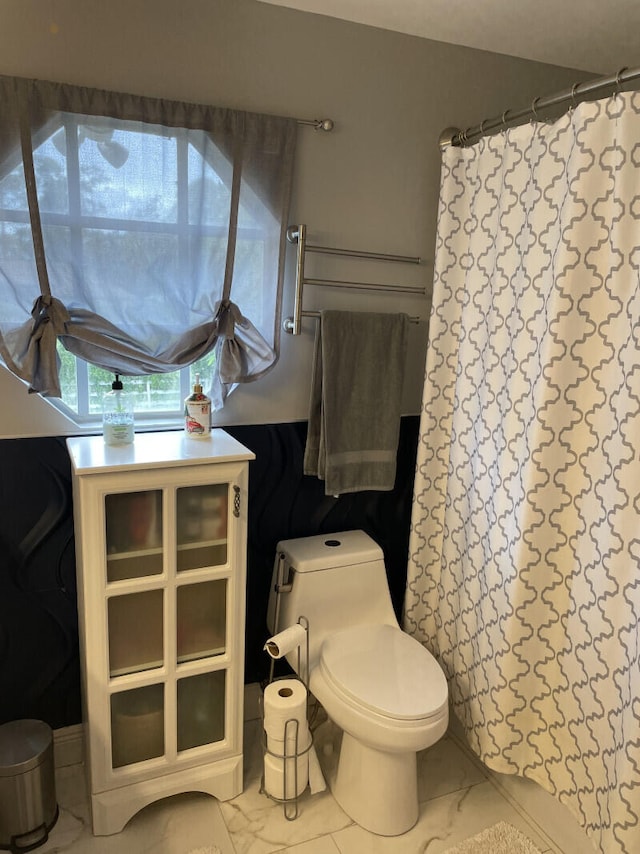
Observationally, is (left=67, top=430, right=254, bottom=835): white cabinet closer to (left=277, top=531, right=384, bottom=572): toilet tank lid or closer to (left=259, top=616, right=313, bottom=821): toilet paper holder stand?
(left=259, top=616, right=313, bottom=821): toilet paper holder stand

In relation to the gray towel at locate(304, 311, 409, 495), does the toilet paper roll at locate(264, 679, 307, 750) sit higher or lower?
lower

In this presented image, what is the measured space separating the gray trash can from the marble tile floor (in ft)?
0.21

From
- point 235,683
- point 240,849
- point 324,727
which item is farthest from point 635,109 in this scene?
point 240,849

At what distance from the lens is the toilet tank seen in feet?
6.88

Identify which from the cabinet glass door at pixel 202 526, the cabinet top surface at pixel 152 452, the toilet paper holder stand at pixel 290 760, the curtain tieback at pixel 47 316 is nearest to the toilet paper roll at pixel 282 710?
the toilet paper holder stand at pixel 290 760

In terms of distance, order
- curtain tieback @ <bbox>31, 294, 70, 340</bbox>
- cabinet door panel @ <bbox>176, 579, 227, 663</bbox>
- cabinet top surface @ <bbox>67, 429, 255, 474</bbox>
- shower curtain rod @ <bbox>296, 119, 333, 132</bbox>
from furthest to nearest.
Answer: shower curtain rod @ <bbox>296, 119, 333, 132</bbox> < cabinet door panel @ <bbox>176, 579, 227, 663</bbox> < curtain tieback @ <bbox>31, 294, 70, 340</bbox> < cabinet top surface @ <bbox>67, 429, 255, 474</bbox>

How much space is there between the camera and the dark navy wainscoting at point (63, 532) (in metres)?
1.89

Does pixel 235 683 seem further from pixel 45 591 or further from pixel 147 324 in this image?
pixel 147 324

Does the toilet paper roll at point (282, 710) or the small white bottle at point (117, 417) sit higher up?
the small white bottle at point (117, 417)

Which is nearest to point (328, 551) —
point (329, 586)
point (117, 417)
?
point (329, 586)

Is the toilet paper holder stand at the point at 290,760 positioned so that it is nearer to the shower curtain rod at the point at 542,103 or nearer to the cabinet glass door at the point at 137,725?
the cabinet glass door at the point at 137,725

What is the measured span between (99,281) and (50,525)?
0.75m

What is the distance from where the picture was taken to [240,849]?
1.81 meters

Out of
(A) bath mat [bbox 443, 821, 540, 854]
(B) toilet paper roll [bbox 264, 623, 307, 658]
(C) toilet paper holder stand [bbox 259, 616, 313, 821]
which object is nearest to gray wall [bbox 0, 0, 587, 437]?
(B) toilet paper roll [bbox 264, 623, 307, 658]
